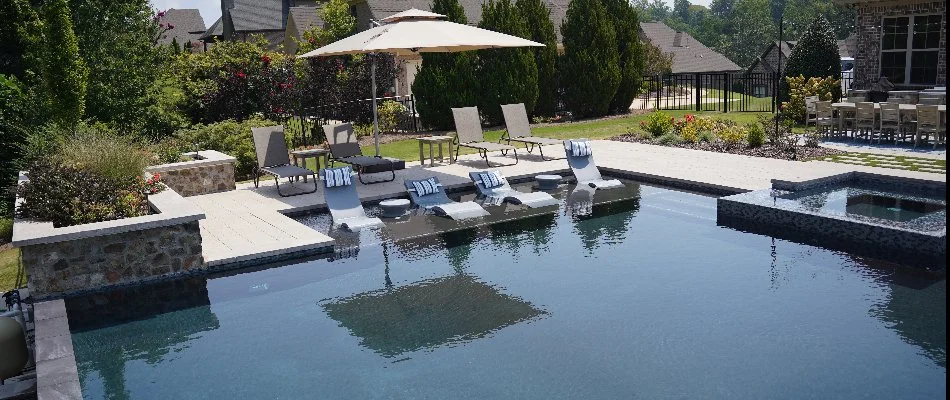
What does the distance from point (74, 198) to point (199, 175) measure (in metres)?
4.12

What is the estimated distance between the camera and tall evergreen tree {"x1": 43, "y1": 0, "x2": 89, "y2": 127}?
11289mm

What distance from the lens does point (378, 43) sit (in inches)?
449

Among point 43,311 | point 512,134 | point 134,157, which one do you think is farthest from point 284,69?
point 43,311

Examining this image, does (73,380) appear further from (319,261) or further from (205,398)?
(319,261)

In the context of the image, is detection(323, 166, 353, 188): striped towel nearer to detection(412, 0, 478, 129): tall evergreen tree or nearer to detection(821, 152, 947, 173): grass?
detection(821, 152, 947, 173): grass

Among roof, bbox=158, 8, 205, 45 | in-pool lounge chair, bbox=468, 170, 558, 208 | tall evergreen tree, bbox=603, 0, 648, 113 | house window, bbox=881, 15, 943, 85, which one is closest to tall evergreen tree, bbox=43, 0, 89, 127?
in-pool lounge chair, bbox=468, 170, 558, 208

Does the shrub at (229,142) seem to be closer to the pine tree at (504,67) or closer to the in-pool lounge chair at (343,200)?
the in-pool lounge chair at (343,200)

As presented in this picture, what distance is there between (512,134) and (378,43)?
14.1 feet

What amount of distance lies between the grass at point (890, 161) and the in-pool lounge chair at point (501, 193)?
224 inches

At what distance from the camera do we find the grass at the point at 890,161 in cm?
1238

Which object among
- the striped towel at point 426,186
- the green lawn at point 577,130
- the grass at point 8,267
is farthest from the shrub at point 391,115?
the grass at point 8,267

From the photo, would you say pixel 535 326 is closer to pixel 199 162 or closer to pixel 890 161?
pixel 199 162

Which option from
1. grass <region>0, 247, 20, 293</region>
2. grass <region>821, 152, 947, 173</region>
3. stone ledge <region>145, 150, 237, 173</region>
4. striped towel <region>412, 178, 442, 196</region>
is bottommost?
grass <region>0, 247, 20, 293</region>

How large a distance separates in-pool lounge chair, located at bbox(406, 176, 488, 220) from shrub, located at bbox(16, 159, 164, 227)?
12.0 feet
